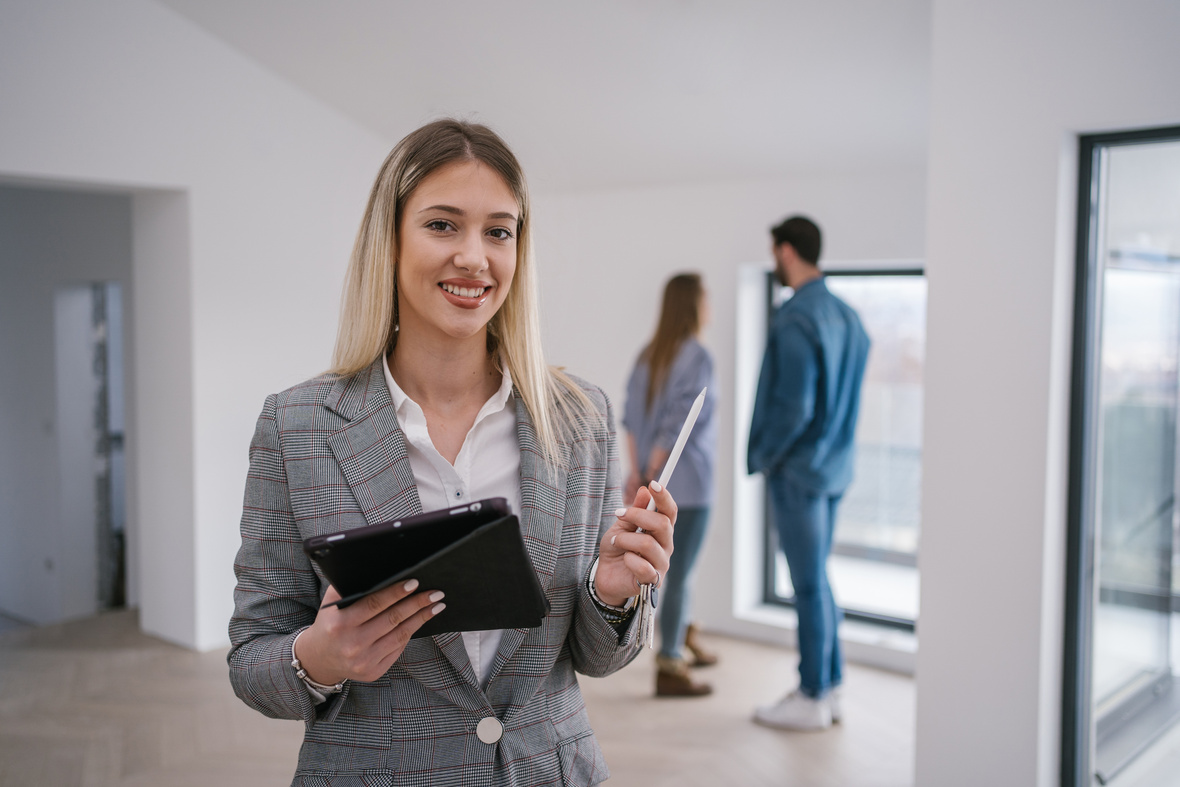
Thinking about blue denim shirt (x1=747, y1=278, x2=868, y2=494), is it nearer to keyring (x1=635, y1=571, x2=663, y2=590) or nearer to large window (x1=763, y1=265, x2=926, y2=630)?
large window (x1=763, y1=265, x2=926, y2=630)

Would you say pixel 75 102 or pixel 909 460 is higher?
pixel 75 102

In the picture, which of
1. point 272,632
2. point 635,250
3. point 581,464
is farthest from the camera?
point 635,250

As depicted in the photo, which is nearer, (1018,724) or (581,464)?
(581,464)

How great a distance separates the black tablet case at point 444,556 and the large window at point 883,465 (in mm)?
3845

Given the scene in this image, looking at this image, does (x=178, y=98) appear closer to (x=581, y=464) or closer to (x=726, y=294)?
(x=726, y=294)

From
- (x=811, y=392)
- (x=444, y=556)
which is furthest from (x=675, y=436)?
(x=444, y=556)

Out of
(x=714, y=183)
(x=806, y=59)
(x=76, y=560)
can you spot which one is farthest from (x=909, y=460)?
(x=76, y=560)

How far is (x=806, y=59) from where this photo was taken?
3570 mm

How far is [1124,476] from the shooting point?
8.61 feet

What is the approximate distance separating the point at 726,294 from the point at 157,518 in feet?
10.1

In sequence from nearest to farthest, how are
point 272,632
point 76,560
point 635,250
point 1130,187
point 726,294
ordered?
point 272,632 → point 1130,187 → point 726,294 → point 635,250 → point 76,560

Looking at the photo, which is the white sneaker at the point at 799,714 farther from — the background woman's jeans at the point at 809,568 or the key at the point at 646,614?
the key at the point at 646,614

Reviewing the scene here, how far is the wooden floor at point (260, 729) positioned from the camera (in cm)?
329

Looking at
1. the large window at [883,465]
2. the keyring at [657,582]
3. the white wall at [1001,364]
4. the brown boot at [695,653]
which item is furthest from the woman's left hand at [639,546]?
the large window at [883,465]
